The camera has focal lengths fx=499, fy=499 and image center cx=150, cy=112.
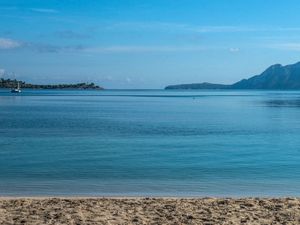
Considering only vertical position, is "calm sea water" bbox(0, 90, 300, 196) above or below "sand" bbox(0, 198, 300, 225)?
below

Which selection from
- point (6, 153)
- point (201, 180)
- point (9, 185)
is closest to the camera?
point (9, 185)

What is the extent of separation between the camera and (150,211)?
14.1 meters

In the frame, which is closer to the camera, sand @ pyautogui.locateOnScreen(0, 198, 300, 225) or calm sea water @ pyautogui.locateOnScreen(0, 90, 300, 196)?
sand @ pyautogui.locateOnScreen(0, 198, 300, 225)

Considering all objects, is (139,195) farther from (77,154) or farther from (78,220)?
(77,154)

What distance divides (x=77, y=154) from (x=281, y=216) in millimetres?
18436

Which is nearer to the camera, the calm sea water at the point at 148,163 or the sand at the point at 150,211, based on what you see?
the sand at the point at 150,211

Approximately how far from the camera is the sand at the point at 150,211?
12867mm

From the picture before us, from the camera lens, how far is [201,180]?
21891 millimetres

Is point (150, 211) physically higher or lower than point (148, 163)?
higher

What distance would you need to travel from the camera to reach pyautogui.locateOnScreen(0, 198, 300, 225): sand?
12.9m

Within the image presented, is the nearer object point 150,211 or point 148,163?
point 150,211

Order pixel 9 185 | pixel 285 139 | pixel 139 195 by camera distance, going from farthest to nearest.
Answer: pixel 285 139 → pixel 9 185 → pixel 139 195

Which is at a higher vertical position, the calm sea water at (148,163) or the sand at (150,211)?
the sand at (150,211)

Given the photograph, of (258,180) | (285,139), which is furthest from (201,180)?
(285,139)
